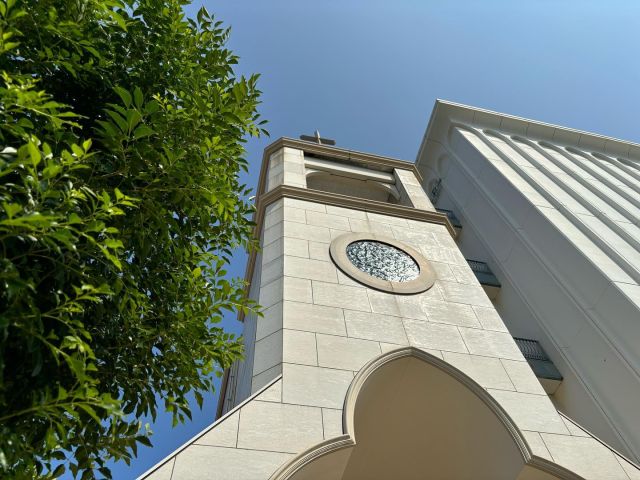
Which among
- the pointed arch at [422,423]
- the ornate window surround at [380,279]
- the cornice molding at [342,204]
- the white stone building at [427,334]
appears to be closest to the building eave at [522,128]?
the white stone building at [427,334]

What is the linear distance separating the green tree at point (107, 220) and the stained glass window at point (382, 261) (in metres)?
4.42

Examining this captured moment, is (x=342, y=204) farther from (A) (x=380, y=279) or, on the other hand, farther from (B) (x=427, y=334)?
(B) (x=427, y=334)

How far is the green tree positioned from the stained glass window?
4.42 m

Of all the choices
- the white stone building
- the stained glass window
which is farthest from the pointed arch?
the stained glass window

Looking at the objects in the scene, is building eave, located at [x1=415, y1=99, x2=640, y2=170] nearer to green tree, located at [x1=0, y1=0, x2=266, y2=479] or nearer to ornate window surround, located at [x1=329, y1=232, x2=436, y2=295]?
ornate window surround, located at [x1=329, y1=232, x2=436, y2=295]

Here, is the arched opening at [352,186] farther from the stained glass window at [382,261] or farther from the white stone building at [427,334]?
the stained glass window at [382,261]

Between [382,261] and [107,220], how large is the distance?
692cm

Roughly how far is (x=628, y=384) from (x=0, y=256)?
1152 centimetres

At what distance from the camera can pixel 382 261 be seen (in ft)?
36.0

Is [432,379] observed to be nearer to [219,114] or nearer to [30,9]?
[219,114]

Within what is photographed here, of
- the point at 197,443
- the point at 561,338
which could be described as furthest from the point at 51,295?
the point at 561,338

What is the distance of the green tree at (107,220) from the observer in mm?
3627

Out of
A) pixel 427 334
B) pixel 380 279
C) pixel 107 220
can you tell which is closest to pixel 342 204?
pixel 380 279

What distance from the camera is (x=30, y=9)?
4547 mm
